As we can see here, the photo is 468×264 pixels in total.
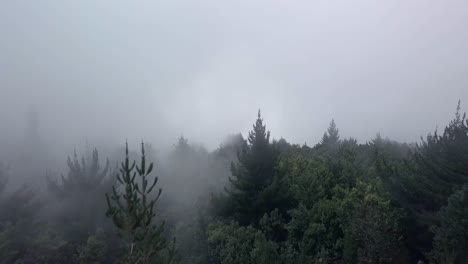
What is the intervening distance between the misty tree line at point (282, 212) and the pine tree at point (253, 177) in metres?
0.06

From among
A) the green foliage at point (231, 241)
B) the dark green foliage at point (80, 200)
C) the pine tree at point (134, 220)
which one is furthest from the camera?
the dark green foliage at point (80, 200)

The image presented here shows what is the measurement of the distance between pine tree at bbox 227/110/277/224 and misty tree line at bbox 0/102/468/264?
0.06m

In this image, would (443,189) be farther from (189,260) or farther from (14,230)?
(14,230)

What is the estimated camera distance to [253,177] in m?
30.8

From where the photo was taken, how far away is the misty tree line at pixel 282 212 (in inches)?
843

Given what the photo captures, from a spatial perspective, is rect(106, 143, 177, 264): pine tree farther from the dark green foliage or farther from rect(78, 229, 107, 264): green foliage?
the dark green foliage

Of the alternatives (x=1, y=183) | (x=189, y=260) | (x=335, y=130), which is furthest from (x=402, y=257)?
(x=335, y=130)

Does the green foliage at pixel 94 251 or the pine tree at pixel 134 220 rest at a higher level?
the pine tree at pixel 134 220

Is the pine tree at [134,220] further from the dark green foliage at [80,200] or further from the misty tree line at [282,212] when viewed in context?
the dark green foliage at [80,200]

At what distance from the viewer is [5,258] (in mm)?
30453

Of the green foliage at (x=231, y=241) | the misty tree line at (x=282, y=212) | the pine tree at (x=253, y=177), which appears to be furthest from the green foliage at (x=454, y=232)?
the pine tree at (x=253, y=177)

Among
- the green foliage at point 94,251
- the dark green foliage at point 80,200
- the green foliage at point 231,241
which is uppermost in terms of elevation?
the dark green foliage at point 80,200

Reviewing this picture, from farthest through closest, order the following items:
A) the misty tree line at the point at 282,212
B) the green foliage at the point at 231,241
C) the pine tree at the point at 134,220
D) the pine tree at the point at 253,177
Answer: the pine tree at the point at 253,177
the green foliage at the point at 231,241
the misty tree line at the point at 282,212
the pine tree at the point at 134,220

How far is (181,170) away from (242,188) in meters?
21.9
